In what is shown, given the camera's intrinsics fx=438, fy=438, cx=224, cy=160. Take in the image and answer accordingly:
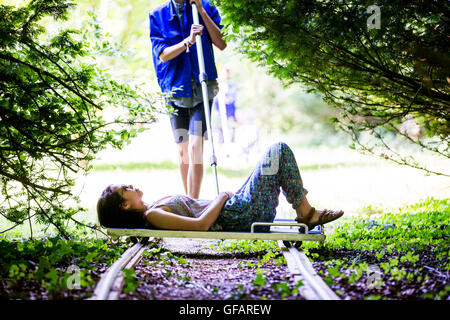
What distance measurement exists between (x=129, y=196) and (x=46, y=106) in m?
1.01

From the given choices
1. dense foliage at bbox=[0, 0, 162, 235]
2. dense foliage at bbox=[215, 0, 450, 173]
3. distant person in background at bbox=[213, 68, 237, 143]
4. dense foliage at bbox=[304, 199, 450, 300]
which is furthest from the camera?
distant person in background at bbox=[213, 68, 237, 143]

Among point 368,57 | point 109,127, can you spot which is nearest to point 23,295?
point 109,127

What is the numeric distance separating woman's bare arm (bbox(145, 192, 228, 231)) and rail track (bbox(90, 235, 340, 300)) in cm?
29

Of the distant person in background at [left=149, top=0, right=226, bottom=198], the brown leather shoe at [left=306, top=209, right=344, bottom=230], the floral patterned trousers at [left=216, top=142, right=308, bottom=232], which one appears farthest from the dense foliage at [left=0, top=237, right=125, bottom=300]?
the brown leather shoe at [left=306, top=209, right=344, bottom=230]

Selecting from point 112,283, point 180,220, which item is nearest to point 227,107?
point 180,220

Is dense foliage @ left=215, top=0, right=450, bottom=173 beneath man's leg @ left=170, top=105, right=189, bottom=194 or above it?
above

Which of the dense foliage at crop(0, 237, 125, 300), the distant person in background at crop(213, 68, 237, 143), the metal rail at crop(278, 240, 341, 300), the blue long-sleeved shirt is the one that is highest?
the distant person in background at crop(213, 68, 237, 143)

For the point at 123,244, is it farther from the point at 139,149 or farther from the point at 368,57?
the point at 139,149

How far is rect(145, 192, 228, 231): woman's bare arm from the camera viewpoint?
11.8 feet

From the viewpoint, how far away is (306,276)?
8.80 ft

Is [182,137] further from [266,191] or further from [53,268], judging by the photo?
[53,268]

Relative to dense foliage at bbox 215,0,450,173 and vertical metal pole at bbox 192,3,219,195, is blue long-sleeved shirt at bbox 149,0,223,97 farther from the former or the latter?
dense foliage at bbox 215,0,450,173

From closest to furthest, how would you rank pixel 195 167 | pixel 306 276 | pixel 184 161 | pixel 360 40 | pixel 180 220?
pixel 306 276
pixel 180 220
pixel 360 40
pixel 195 167
pixel 184 161

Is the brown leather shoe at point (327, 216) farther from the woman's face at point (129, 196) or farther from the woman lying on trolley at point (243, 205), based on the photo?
the woman's face at point (129, 196)
